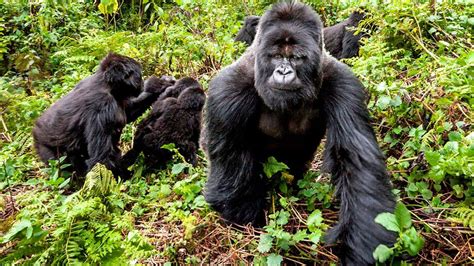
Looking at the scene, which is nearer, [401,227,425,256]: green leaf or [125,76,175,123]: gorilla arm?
[401,227,425,256]: green leaf

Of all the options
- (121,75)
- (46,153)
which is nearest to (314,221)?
(121,75)

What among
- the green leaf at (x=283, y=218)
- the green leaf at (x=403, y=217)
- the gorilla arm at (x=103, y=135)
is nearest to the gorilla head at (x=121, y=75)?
the gorilla arm at (x=103, y=135)

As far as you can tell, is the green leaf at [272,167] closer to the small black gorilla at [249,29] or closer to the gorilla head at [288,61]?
the gorilla head at [288,61]

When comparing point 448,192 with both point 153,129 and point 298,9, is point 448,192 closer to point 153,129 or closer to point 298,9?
point 298,9

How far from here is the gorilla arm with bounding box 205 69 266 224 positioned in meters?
2.91

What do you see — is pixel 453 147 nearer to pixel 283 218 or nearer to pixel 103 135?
pixel 283 218

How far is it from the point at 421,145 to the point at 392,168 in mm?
246

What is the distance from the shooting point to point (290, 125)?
3100 mm

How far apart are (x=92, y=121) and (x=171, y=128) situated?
791 mm

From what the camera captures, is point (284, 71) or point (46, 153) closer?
point (284, 71)

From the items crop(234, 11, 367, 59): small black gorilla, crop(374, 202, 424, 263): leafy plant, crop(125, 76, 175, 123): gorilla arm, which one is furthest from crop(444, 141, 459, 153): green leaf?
crop(234, 11, 367, 59): small black gorilla

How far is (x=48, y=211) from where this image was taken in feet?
9.86

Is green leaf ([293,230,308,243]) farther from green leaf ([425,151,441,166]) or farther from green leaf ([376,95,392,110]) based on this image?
green leaf ([376,95,392,110])

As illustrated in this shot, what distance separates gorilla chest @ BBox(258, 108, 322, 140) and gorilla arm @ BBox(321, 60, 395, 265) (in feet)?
0.59
